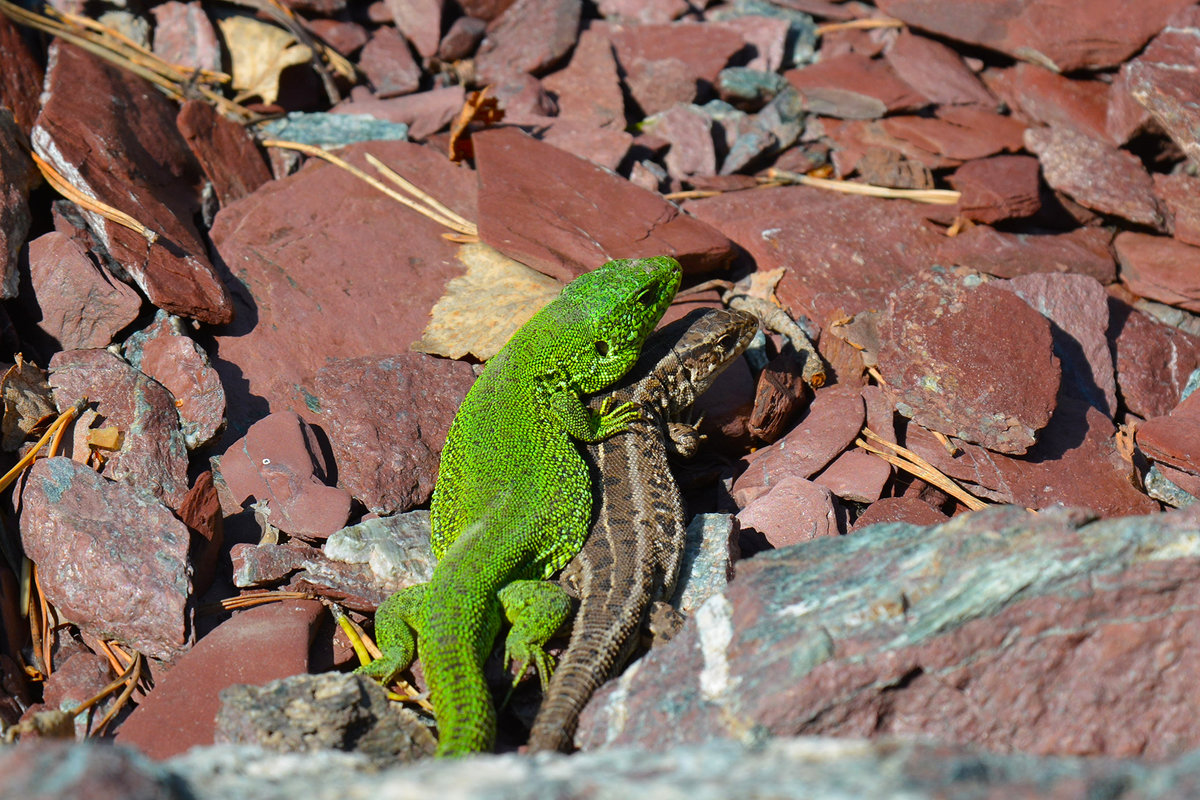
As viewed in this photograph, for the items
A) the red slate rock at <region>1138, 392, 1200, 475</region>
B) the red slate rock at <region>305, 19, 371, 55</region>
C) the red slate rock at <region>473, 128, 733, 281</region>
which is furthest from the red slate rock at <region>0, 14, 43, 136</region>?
the red slate rock at <region>1138, 392, 1200, 475</region>

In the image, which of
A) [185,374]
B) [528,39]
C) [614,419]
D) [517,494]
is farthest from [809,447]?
[528,39]

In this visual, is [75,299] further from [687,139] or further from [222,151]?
[687,139]

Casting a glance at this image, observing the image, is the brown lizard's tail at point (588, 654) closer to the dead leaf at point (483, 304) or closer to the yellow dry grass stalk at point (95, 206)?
the dead leaf at point (483, 304)

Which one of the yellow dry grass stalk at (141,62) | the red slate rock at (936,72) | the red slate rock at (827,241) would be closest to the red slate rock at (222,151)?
the yellow dry grass stalk at (141,62)

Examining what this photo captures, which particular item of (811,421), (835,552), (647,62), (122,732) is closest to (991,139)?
(647,62)

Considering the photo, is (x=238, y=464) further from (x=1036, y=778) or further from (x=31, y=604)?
(x=1036, y=778)

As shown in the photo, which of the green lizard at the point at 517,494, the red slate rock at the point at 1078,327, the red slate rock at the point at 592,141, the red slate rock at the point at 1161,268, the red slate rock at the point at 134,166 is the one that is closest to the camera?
the green lizard at the point at 517,494
